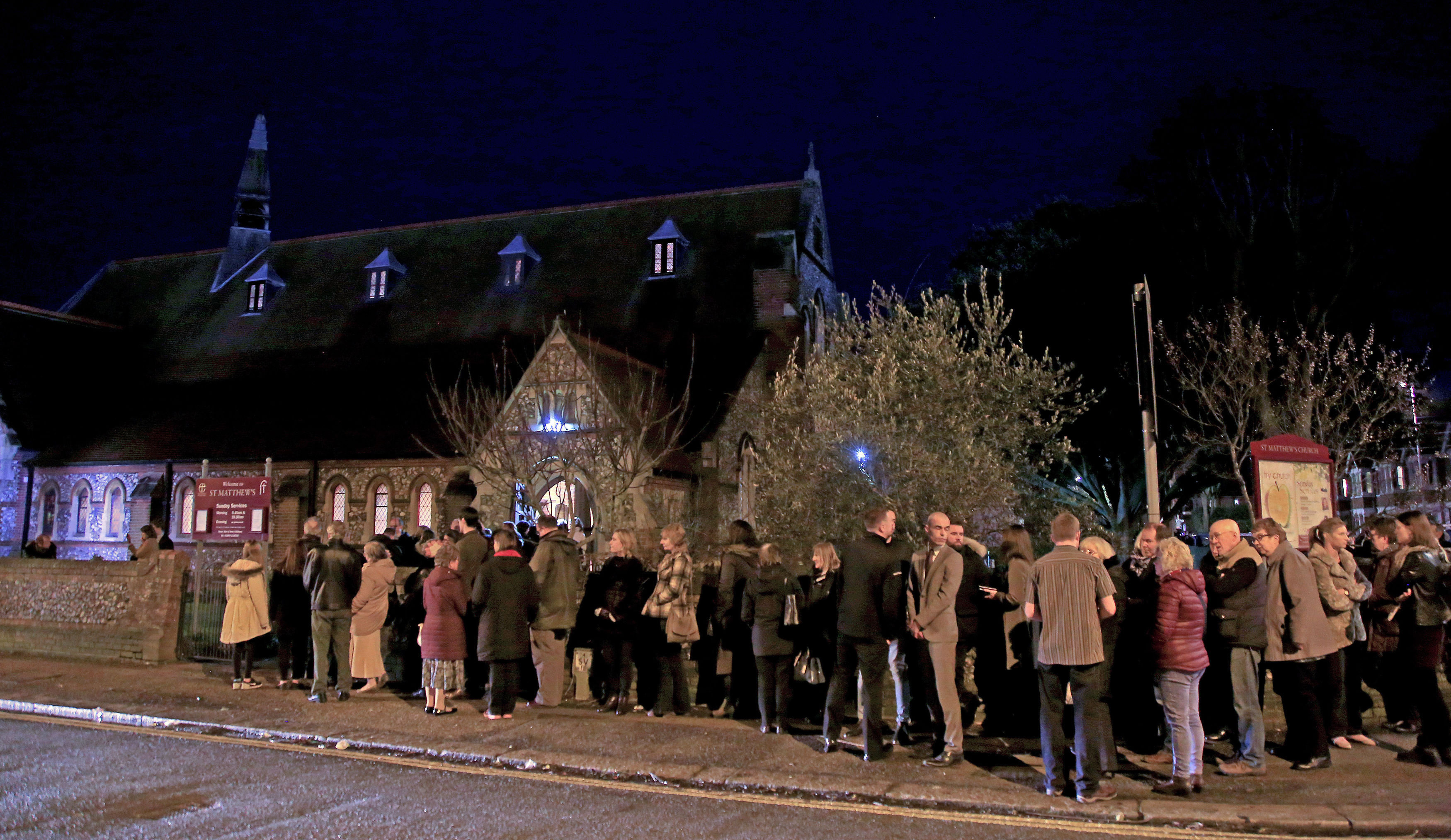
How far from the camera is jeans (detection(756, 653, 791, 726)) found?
363 inches

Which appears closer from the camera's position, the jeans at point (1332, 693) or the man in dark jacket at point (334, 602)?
the jeans at point (1332, 693)

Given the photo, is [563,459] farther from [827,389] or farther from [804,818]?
[804,818]

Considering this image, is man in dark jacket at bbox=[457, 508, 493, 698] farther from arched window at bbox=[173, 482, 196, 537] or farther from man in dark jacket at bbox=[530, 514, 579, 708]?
arched window at bbox=[173, 482, 196, 537]

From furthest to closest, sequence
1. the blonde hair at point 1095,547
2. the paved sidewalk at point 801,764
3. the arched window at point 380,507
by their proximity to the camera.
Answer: the arched window at point 380,507, the blonde hair at point 1095,547, the paved sidewalk at point 801,764

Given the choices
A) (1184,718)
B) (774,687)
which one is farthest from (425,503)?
(1184,718)

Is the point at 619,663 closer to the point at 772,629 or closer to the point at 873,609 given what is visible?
the point at 772,629

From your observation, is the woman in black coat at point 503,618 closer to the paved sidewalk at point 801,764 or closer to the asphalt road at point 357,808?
the paved sidewalk at point 801,764

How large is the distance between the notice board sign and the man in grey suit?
627cm

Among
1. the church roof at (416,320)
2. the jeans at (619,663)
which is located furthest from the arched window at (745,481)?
the jeans at (619,663)

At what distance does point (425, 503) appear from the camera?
29.4 metres

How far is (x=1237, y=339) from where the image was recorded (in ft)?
72.4

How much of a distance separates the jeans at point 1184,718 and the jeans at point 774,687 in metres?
3.30

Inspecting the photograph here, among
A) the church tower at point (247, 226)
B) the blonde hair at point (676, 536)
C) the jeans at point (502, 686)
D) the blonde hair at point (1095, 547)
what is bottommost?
the jeans at point (502, 686)

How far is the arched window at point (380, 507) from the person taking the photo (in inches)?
1172
